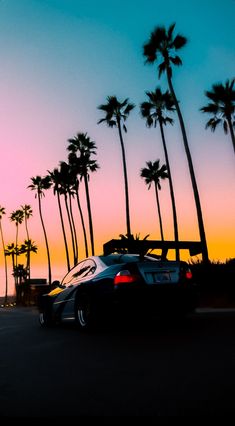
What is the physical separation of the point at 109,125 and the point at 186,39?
49.3 feet

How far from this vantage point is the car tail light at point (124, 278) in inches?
300

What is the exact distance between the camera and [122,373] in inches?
179

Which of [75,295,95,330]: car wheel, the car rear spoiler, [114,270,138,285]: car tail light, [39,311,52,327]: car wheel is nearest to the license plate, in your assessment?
[114,270,138,285]: car tail light

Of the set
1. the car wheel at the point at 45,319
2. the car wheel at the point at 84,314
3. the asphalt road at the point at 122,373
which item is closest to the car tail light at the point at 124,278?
the car wheel at the point at 84,314

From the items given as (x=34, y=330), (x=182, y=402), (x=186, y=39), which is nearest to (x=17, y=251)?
(x=186, y=39)

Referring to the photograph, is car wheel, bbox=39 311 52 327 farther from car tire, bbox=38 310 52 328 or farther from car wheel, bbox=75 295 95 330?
car wheel, bbox=75 295 95 330

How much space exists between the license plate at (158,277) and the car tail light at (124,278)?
23 centimetres

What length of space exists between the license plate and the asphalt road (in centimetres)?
85

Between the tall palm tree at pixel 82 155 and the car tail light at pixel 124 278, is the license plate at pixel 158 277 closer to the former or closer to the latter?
the car tail light at pixel 124 278

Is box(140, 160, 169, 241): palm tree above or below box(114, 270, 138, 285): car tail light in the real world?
above

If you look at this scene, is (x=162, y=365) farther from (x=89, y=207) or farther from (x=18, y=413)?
(x=89, y=207)

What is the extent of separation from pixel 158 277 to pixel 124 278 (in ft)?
2.00

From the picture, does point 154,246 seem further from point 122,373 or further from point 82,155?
point 82,155

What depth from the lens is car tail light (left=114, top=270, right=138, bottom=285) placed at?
761 cm
